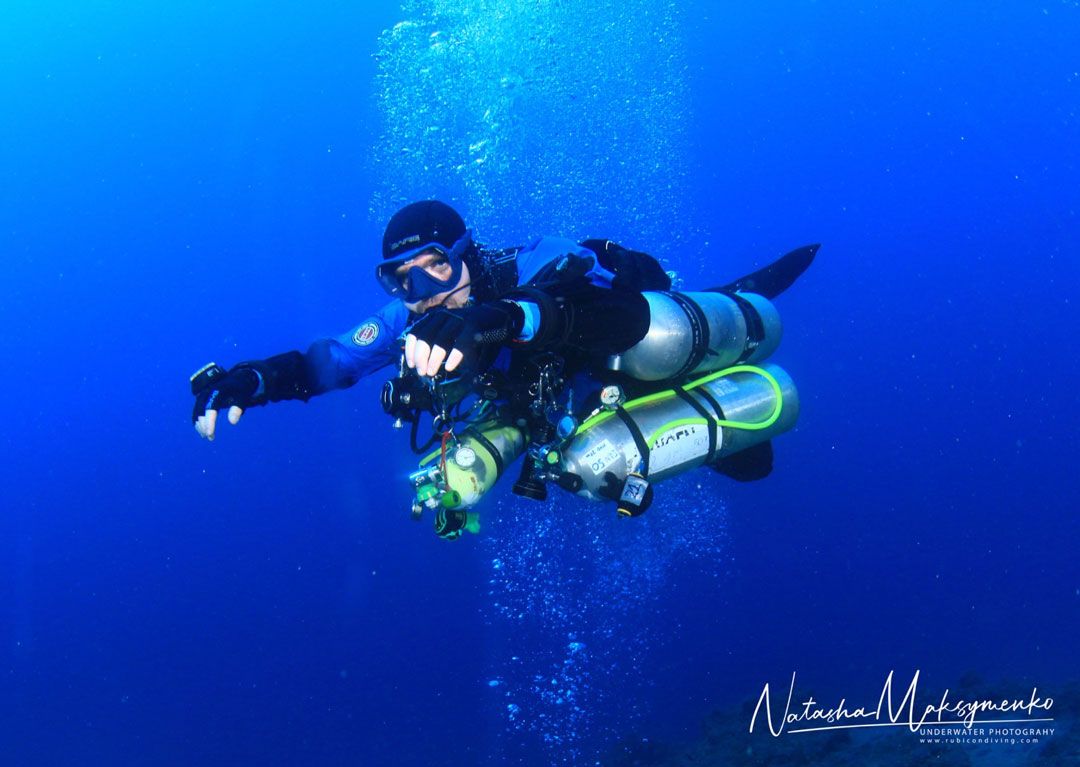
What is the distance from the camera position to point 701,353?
147 inches

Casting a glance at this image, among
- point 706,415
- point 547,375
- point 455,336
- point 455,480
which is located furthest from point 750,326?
point 455,336

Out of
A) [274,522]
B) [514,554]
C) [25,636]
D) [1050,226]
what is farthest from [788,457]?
[1050,226]

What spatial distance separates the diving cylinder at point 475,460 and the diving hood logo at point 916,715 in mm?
7940

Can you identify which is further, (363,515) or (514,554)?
(363,515)

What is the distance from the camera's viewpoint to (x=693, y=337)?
364cm

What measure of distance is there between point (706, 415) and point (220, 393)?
2.56 metres

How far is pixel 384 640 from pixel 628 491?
23714mm

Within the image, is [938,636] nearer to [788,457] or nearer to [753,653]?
[753,653]

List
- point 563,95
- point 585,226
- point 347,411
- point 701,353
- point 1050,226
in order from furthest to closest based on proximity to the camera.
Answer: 1. point 1050,226
2. point 347,411
3. point 563,95
4. point 585,226
5. point 701,353

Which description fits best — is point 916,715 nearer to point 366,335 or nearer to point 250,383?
point 366,335

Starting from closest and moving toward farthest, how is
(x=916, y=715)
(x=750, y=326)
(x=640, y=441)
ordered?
(x=640, y=441) → (x=750, y=326) → (x=916, y=715)

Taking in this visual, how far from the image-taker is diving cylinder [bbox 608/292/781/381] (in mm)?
3486

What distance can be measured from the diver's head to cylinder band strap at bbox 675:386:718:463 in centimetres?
141

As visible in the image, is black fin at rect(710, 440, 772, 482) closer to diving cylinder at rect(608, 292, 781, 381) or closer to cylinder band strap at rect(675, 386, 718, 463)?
diving cylinder at rect(608, 292, 781, 381)
